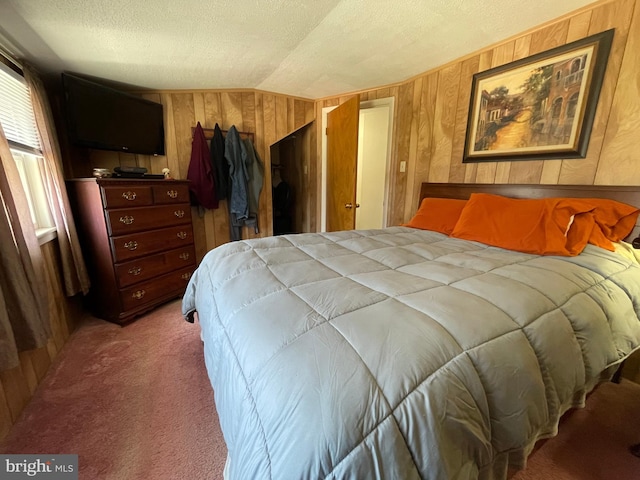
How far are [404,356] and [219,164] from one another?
9.41 ft

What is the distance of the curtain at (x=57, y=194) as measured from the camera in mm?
1879

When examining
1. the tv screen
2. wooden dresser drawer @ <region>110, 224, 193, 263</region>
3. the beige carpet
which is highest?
the tv screen

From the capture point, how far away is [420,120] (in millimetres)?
2645

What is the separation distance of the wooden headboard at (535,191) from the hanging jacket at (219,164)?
2.14m

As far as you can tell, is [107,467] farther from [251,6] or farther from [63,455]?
[251,6]

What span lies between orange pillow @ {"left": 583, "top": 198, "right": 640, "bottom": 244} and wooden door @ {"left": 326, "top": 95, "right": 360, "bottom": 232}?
6.23ft

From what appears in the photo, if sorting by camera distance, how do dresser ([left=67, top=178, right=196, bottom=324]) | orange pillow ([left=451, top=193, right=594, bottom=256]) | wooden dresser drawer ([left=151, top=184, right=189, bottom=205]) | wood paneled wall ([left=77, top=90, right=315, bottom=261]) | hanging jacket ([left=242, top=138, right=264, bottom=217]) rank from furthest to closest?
hanging jacket ([left=242, top=138, right=264, bottom=217]) → wood paneled wall ([left=77, top=90, right=315, bottom=261]) → wooden dresser drawer ([left=151, top=184, right=189, bottom=205]) → dresser ([left=67, top=178, right=196, bottom=324]) → orange pillow ([left=451, top=193, right=594, bottom=256])

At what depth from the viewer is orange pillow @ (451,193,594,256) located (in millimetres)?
1454

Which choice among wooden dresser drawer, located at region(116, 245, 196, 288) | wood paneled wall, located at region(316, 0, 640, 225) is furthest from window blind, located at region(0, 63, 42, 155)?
wood paneled wall, located at region(316, 0, 640, 225)

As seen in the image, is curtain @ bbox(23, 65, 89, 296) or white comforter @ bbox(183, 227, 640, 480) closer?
white comforter @ bbox(183, 227, 640, 480)

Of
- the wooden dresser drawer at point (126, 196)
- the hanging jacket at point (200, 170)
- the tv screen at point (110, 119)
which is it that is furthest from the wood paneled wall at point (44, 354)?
the hanging jacket at point (200, 170)

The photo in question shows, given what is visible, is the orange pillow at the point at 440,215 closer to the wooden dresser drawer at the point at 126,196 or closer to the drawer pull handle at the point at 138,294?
the wooden dresser drawer at the point at 126,196

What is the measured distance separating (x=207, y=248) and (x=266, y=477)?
292 centimetres

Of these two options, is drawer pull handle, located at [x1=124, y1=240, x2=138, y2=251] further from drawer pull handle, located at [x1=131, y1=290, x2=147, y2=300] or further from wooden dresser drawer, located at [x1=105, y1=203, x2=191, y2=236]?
drawer pull handle, located at [x1=131, y1=290, x2=147, y2=300]
